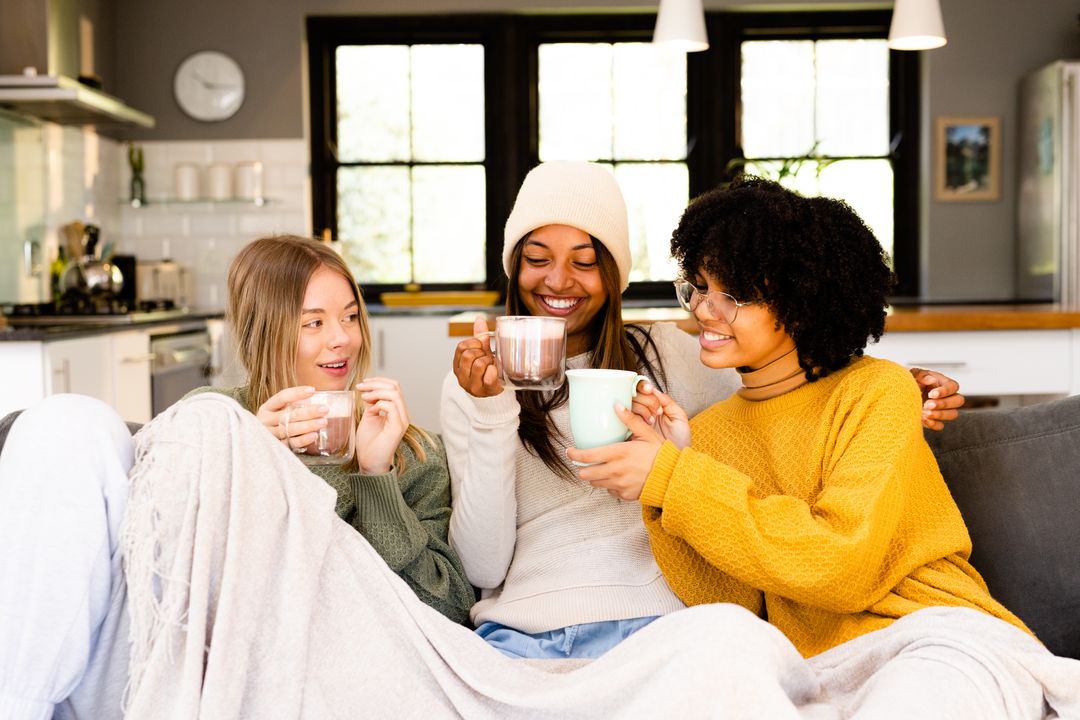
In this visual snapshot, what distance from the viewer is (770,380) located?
1.66m

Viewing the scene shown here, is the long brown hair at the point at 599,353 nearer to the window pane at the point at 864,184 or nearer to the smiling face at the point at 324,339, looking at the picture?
the smiling face at the point at 324,339

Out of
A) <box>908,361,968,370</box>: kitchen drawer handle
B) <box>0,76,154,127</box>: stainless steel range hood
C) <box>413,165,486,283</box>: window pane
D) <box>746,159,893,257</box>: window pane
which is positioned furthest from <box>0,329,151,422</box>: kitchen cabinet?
<box>746,159,893,257</box>: window pane

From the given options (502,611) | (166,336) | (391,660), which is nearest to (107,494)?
(391,660)

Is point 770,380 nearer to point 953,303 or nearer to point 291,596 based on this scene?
point 291,596

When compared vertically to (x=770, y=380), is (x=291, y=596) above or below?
below

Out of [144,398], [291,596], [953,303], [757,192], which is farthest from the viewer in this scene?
[953,303]

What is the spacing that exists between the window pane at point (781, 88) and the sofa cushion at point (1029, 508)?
4.12 m

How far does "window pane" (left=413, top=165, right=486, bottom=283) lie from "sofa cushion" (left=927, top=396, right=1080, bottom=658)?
164 inches

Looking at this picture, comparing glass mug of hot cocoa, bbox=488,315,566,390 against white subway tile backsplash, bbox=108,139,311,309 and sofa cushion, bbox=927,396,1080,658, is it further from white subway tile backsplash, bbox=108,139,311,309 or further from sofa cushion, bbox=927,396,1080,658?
white subway tile backsplash, bbox=108,139,311,309

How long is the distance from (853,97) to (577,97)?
4.74 ft

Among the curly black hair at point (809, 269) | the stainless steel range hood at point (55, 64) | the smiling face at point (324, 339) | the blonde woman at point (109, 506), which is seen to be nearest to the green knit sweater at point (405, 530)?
the blonde woman at point (109, 506)

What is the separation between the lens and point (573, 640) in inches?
63.4

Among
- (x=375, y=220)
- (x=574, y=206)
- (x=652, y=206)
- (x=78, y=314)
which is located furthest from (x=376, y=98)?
(x=574, y=206)

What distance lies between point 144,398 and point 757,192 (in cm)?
312
